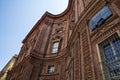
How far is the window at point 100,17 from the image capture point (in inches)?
325

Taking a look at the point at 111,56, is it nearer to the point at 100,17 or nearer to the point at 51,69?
the point at 100,17

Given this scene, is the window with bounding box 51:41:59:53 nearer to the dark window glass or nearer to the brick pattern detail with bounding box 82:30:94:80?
the dark window glass

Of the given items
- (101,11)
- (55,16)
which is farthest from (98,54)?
(55,16)

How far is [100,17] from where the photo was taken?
870cm

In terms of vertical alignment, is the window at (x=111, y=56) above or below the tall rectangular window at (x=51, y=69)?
below

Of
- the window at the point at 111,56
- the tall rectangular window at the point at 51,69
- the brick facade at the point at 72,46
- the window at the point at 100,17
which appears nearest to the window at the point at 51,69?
the tall rectangular window at the point at 51,69

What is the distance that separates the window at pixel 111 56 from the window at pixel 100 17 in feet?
5.35

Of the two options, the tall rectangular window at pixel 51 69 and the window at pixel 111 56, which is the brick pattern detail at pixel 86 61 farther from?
the tall rectangular window at pixel 51 69

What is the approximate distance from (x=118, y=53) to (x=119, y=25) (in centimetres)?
161

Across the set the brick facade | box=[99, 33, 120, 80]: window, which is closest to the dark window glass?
the brick facade

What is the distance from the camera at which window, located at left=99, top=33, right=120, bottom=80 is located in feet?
19.8

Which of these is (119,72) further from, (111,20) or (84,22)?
(84,22)

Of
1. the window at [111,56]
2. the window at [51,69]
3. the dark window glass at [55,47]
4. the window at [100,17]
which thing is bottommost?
the window at [111,56]

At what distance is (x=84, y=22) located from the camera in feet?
34.8
